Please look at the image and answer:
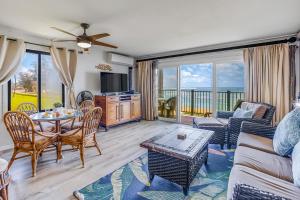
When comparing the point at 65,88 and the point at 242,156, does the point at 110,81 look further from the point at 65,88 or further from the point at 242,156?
the point at 242,156

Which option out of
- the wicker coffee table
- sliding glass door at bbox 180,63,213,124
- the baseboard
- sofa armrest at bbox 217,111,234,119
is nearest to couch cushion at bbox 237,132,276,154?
the wicker coffee table

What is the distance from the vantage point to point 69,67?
4.18m

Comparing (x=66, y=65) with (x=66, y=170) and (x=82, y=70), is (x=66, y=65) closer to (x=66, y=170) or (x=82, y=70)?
(x=82, y=70)

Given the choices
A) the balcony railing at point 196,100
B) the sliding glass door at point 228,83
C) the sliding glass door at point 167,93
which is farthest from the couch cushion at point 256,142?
the sliding glass door at point 167,93

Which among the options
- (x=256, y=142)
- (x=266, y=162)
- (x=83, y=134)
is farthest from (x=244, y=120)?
(x=83, y=134)

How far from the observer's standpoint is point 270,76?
369 cm

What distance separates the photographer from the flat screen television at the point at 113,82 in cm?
483

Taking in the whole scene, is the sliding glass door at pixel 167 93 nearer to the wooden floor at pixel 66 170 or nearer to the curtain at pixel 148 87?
the curtain at pixel 148 87

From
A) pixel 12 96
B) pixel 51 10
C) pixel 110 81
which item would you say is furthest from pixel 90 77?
pixel 51 10

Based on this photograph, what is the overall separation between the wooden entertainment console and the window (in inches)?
42.2

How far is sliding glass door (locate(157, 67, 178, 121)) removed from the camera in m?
5.56

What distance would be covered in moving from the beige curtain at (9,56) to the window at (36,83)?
0.23 m

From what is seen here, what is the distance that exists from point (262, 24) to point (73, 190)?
12.7ft

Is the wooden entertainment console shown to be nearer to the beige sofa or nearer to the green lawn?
the green lawn
